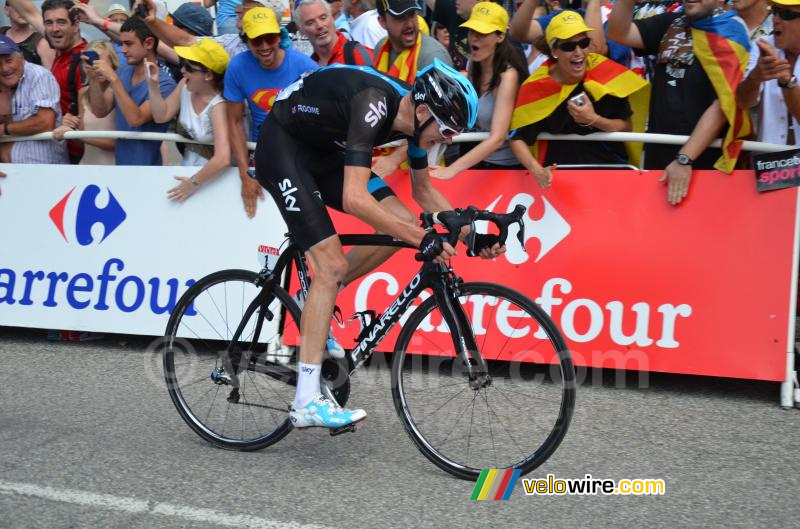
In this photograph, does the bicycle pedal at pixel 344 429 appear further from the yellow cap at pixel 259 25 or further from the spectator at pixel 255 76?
the yellow cap at pixel 259 25

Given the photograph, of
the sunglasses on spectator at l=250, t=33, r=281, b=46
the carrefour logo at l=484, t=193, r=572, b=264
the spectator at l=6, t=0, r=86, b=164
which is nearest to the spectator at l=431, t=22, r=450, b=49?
the sunglasses on spectator at l=250, t=33, r=281, b=46

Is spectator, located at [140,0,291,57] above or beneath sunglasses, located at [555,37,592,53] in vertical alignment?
above

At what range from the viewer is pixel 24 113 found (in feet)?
25.1

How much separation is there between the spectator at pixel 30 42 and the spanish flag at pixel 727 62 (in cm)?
603

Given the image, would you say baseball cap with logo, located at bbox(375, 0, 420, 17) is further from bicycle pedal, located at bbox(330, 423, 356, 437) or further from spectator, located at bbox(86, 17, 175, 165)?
bicycle pedal, located at bbox(330, 423, 356, 437)

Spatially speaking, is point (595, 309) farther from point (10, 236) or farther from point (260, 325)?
point (10, 236)

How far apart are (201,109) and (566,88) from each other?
2.63 metres

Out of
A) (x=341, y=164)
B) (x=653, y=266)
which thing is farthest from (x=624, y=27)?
(x=341, y=164)

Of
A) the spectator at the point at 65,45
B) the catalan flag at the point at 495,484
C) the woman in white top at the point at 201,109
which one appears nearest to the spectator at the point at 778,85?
the catalan flag at the point at 495,484

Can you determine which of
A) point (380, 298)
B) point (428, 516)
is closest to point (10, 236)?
point (380, 298)

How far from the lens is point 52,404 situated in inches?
223

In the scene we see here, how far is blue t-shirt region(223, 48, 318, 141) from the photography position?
6.48 m

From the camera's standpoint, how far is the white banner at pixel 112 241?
6.71 m

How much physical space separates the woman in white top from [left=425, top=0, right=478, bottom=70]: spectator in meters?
2.14
